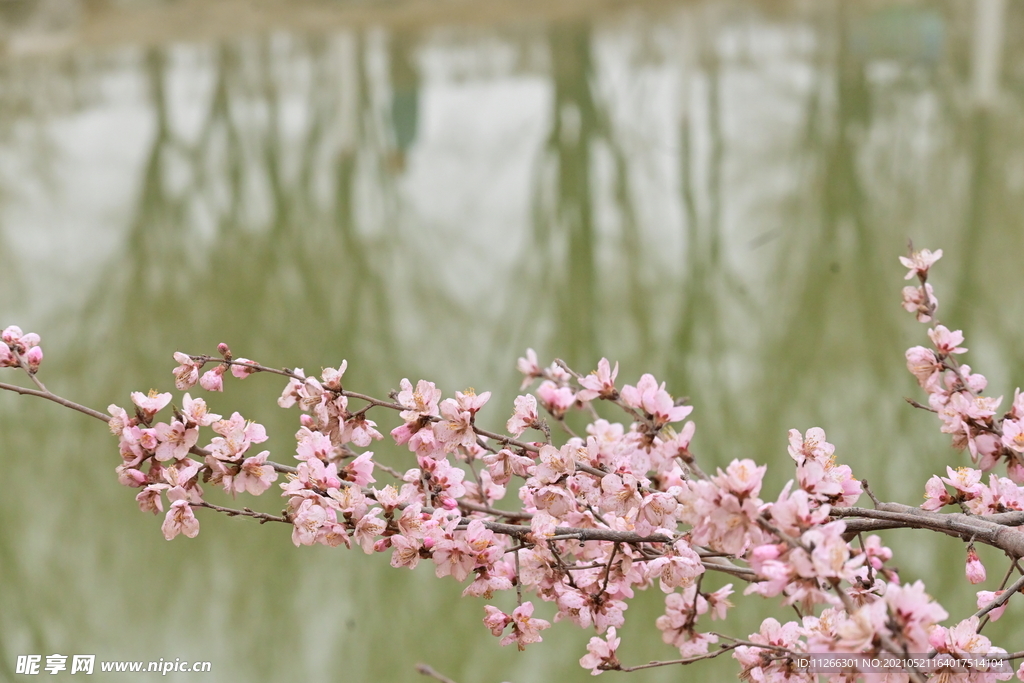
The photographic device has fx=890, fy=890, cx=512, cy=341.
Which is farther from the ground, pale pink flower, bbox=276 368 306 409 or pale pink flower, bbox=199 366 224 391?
pale pink flower, bbox=199 366 224 391

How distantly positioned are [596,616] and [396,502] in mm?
232

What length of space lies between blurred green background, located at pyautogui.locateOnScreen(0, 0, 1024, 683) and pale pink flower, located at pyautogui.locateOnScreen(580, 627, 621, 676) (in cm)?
66

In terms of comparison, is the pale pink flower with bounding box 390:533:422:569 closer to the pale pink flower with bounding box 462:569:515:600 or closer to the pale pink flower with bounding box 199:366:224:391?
the pale pink flower with bounding box 462:569:515:600

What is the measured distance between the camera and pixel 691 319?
261 cm

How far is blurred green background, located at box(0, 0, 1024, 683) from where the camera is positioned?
1.73m

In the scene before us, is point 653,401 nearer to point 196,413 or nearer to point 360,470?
point 360,470

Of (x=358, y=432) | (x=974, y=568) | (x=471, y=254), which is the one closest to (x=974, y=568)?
(x=974, y=568)

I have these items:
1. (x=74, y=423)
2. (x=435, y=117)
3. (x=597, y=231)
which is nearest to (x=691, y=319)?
(x=597, y=231)

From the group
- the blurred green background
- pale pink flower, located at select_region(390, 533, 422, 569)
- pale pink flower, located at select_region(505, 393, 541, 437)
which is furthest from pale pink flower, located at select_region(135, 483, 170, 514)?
the blurred green background

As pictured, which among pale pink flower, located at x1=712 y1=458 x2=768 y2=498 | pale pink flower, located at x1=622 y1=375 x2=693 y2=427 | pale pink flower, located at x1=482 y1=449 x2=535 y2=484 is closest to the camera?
pale pink flower, located at x1=712 y1=458 x2=768 y2=498

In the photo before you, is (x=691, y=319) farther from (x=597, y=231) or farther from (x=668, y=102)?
(x=668, y=102)

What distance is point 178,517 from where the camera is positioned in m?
0.77

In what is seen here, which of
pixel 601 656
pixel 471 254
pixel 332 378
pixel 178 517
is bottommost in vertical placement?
pixel 601 656

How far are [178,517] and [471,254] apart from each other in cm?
241
